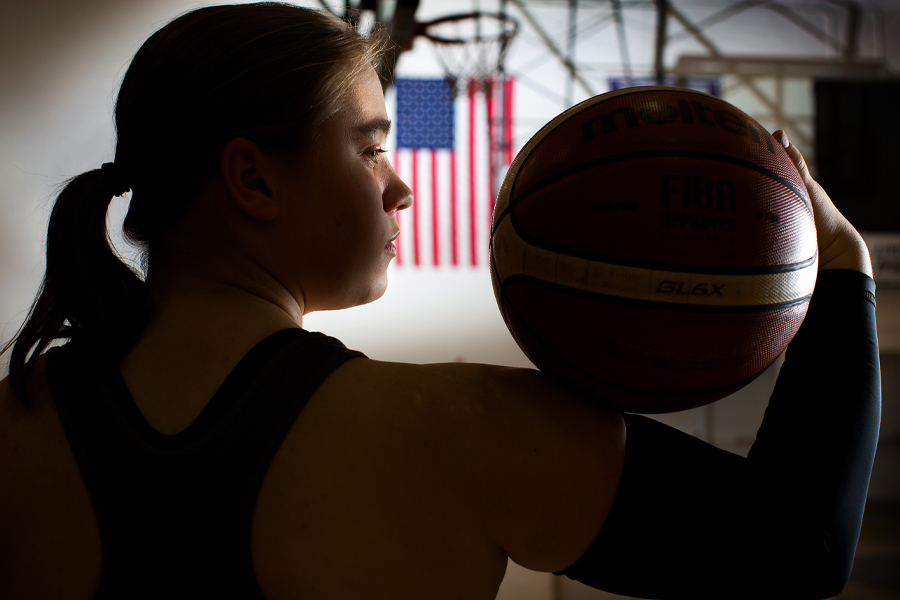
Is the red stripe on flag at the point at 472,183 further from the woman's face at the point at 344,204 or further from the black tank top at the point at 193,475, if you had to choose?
the black tank top at the point at 193,475

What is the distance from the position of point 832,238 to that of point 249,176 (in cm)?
69

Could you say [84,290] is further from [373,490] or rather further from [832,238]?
[832,238]

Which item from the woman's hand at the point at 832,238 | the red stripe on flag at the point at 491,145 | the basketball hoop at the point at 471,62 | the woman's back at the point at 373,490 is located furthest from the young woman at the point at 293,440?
the red stripe on flag at the point at 491,145

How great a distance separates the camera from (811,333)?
0.67m

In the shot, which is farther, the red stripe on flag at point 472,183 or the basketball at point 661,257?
the red stripe on flag at point 472,183

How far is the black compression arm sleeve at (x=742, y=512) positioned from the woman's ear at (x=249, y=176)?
1.46 feet

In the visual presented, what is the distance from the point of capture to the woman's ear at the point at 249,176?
0.63m

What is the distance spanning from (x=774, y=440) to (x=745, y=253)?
0.63 ft

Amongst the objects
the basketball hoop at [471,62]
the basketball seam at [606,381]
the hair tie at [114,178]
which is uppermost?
the basketball hoop at [471,62]

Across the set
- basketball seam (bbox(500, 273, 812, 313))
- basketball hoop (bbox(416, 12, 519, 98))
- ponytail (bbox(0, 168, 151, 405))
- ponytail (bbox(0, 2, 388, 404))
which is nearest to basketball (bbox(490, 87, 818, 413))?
basketball seam (bbox(500, 273, 812, 313))

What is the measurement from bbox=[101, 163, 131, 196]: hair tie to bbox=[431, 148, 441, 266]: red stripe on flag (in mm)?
3548

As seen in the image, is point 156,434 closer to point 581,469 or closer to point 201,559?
point 201,559

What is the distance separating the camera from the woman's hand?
713mm

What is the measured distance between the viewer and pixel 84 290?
631 millimetres
